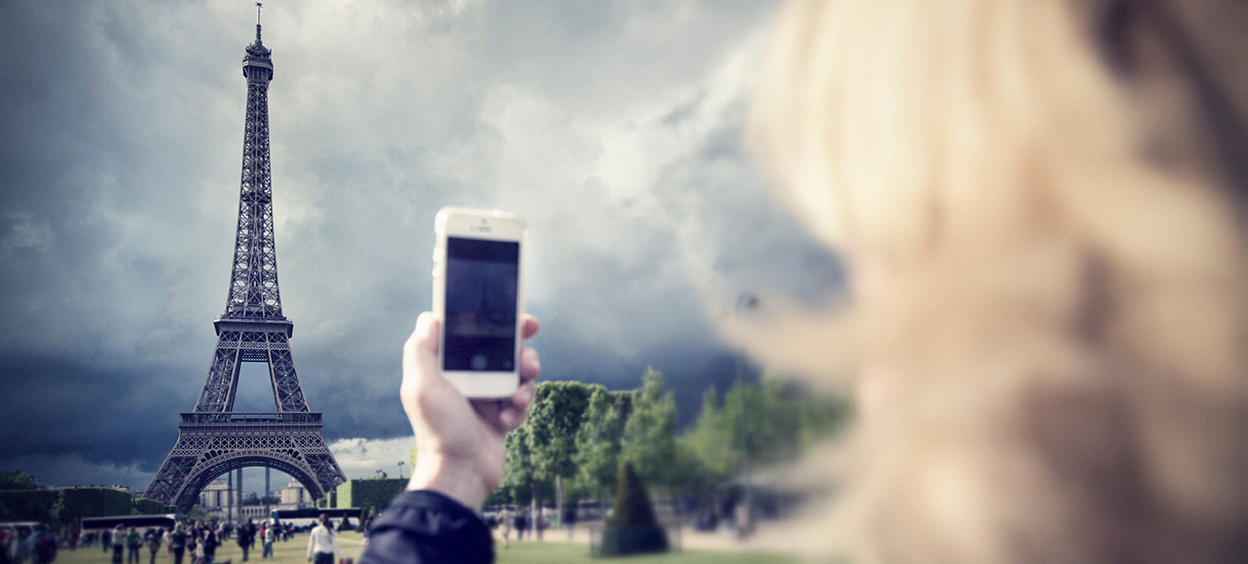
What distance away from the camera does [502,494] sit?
16.1 m

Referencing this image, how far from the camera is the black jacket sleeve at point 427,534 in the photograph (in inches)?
28.2

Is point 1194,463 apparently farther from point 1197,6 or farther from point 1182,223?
point 1197,6

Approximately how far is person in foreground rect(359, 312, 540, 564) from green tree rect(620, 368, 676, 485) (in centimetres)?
145

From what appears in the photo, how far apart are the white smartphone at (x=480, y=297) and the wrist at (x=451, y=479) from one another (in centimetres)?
12

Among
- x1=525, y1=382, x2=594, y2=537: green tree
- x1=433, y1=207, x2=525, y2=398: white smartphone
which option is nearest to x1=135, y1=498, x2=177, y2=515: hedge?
x1=525, y1=382, x2=594, y2=537: green tree

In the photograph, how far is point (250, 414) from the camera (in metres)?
27.5

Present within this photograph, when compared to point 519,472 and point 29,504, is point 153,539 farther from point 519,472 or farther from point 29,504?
point 29,504

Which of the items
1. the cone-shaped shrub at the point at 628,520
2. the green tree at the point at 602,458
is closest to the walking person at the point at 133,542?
the green tree at the point at 602,458

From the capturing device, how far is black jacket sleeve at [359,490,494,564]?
716 mm

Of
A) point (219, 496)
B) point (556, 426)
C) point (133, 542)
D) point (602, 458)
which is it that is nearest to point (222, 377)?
point (133, 542)


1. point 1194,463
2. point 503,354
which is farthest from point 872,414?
point 503,354

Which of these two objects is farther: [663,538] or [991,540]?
[663,538]

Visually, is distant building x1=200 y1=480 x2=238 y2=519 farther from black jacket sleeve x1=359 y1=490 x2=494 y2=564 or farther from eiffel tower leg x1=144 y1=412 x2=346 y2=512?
black jacket sleeve x1=359 y1=490 x2=494 y2=564

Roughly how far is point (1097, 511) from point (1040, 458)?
0.27 feet
